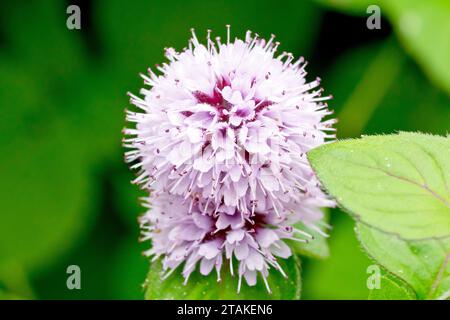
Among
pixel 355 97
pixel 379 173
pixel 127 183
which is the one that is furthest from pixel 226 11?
pixel 379 173

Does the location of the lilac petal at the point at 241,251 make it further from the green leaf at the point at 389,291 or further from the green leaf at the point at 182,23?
the green leaf at the point at 182,23

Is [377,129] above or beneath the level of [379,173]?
above

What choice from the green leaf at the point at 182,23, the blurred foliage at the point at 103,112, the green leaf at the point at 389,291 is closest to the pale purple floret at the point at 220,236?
the green leaf at the point at 389,291

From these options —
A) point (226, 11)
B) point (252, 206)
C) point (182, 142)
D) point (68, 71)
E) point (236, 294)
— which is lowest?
point (236, 294)

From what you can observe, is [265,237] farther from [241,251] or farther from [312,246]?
[312,246]

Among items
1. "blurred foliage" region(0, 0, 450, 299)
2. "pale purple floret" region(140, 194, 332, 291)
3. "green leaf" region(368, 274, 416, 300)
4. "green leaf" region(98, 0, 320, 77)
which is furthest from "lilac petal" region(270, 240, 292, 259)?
"green leaf" region(98, 0, 320, 77)

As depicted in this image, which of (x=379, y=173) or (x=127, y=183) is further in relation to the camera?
(x=127, y=183)

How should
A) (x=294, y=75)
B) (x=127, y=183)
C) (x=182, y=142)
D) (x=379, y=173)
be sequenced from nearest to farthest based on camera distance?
(x=379, y=173) < (x=182, y=142) < (x=294, y=75) < (x=127, y=183)

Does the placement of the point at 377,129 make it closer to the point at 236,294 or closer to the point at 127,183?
the point at 127,183
